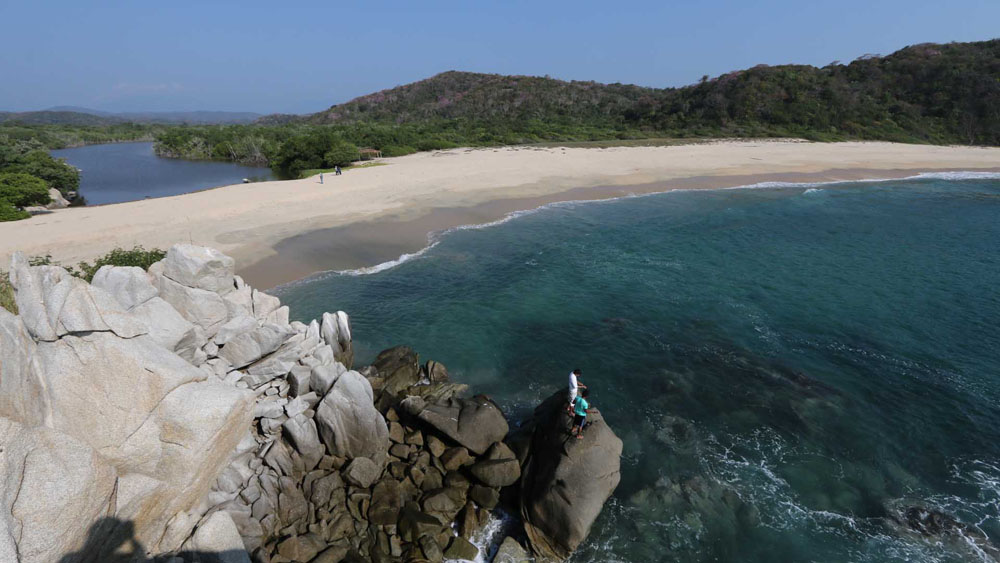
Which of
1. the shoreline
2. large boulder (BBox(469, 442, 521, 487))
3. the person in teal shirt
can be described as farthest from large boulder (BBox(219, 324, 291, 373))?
the shoreline

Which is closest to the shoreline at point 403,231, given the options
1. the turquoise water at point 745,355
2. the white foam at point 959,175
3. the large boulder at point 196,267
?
the turquoise water at point 745,355

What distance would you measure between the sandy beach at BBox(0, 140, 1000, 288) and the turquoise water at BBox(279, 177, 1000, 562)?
171 inches

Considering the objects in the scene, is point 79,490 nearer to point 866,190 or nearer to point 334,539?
point 334,539

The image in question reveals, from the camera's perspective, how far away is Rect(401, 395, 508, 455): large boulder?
13.0 meters

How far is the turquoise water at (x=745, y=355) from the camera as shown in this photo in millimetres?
11711

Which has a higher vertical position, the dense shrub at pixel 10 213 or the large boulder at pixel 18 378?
the dense shrub at pixel 10 213

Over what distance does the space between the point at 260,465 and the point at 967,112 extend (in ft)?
342

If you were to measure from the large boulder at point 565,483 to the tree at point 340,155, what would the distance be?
49.0 metres

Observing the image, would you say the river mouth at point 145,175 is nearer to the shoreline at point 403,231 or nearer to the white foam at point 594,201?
the shoreline at point 403,231

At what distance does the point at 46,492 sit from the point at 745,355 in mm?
20436

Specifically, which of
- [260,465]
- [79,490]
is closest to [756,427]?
[260,465]

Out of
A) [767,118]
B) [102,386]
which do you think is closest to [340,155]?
[102,386]

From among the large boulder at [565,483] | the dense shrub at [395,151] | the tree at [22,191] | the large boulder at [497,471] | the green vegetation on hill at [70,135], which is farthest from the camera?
the green vegetation on hill at [70,135]

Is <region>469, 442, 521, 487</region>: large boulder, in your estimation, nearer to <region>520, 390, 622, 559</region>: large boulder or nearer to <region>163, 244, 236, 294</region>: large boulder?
<region>520, 390, 622, 559</region>: large boulder
